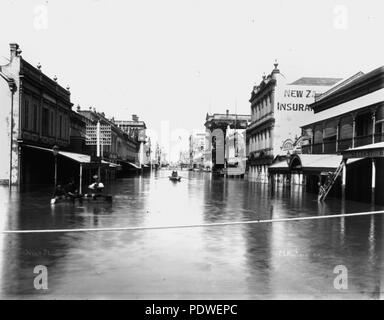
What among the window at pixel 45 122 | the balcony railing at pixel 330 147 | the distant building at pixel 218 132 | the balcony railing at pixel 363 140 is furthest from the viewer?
the distant building at pixel 218 132

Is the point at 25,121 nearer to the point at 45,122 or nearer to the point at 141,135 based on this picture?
the point at 45,122

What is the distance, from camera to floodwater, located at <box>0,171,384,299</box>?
6688 millimetres

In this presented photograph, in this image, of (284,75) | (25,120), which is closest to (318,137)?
(284,75)

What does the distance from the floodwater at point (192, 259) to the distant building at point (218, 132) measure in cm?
9689

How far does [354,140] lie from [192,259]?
77.2 ft

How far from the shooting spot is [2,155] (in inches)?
1224

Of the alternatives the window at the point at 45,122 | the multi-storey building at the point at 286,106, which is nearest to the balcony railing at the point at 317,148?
the multi-storey building at the point at 286,106

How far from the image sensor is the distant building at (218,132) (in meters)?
114

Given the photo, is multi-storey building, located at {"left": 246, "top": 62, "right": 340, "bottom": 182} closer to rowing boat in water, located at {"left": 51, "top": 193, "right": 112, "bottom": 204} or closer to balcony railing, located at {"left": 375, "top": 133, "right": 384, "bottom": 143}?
balcony railing, located at {"left": 375, "top": 133, "right": 384, "bottom": 143}

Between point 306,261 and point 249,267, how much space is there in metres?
1.48

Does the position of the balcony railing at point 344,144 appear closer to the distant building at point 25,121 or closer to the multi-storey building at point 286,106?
the multi-storey building at point 286,106

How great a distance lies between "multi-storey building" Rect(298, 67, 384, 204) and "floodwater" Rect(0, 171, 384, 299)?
31.5 feet

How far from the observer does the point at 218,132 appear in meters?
121

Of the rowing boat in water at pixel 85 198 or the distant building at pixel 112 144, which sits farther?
the distant building at pixel 112 144
